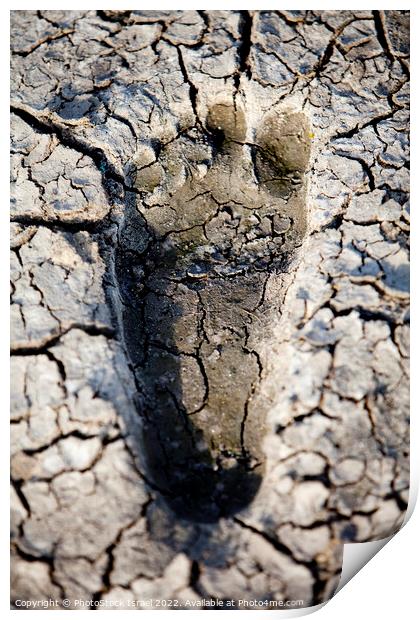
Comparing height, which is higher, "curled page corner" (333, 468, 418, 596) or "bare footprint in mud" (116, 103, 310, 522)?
"bare footprint in mud" (116, 103, 310, 522)

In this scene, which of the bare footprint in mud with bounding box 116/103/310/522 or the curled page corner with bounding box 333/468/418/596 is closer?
the curled page corner with bounding box 333/468/418/596

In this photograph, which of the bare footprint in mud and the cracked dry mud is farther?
the bare footprint in mud

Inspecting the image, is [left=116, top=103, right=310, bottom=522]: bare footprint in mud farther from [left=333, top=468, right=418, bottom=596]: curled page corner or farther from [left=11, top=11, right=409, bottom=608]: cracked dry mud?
[left=333, top=468, right=418, bottom=596]: curled page corner

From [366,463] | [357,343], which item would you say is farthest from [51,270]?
[366,463]

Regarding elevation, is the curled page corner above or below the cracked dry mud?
below

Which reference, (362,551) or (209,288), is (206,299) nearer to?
(209,288)

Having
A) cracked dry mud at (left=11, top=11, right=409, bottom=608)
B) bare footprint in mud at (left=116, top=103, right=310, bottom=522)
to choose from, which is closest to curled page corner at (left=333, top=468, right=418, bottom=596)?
cracked dry mud at (left=11, top=11, right=409, bottom=608)

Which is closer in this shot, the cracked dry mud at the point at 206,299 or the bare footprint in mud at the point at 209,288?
the cracked dry mud at the point at 206,299

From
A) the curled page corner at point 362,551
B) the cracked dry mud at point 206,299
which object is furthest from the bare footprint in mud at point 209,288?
the curled page corner at point 362,551

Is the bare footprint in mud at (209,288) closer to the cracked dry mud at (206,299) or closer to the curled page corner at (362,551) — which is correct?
the cracked dry mud at (206,299)
